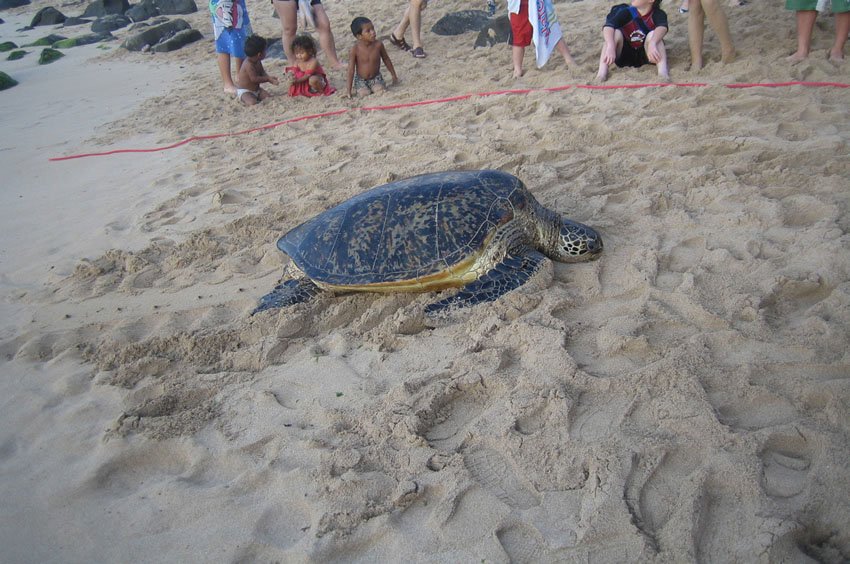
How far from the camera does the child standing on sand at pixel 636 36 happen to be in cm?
466

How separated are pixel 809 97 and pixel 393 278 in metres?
3.30

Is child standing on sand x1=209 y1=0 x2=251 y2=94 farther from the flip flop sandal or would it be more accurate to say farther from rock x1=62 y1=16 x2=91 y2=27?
rock x1=62 y1=16 x2=91 y2=27

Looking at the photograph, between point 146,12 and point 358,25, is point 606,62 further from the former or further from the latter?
point 146,12

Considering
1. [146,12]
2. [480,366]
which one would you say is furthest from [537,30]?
[146,12]

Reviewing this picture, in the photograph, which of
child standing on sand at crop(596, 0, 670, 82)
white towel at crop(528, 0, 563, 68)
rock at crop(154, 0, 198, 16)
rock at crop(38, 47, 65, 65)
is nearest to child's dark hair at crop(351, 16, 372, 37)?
white towel at crop(528, 0, 563, 68)

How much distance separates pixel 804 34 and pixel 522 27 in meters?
2.40

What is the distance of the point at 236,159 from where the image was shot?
4746 millimetres

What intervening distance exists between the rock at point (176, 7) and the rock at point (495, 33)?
36.1 ft

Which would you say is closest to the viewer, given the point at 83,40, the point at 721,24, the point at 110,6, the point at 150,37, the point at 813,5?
the point at 813,5

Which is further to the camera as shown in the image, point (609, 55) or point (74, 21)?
point (74, 21)

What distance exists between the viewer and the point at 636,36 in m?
4.77

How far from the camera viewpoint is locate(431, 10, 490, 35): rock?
750 cm

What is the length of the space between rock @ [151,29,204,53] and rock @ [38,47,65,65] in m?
2.13

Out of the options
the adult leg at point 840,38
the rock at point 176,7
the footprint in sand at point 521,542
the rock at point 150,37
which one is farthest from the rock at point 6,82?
the adult leg at point 840,38
